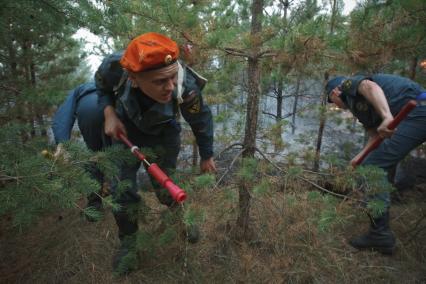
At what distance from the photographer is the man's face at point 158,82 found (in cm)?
173

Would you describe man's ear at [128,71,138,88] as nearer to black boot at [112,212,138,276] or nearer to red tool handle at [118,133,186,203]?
red tool handle at [118,133,186,203]

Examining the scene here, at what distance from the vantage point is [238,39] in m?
2.31

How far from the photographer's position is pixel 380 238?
8.68ft

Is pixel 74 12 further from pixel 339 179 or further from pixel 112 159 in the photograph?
pixel 339 179

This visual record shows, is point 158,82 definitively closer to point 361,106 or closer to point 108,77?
point 108,77

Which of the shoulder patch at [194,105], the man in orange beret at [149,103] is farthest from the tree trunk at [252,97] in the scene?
the shoulder patch at [194,105]

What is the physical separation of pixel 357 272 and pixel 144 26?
2.58 meters

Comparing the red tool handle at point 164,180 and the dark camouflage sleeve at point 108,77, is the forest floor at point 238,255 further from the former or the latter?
the dark camouflage sleeve at point 108,77

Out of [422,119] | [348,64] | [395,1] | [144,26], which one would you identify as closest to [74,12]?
[144,26]

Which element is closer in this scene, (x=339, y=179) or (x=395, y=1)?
(x=395, y=1)

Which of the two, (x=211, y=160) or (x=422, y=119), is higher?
(x=422, y=119)

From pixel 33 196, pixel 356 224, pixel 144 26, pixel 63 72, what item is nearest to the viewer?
pixel 33 196

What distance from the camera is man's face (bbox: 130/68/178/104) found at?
1727 mm

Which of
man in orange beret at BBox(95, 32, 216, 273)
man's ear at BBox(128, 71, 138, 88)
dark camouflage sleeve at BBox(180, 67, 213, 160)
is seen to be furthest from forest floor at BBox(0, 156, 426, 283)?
man's ear at BBox(128, 71, 138, 88)
